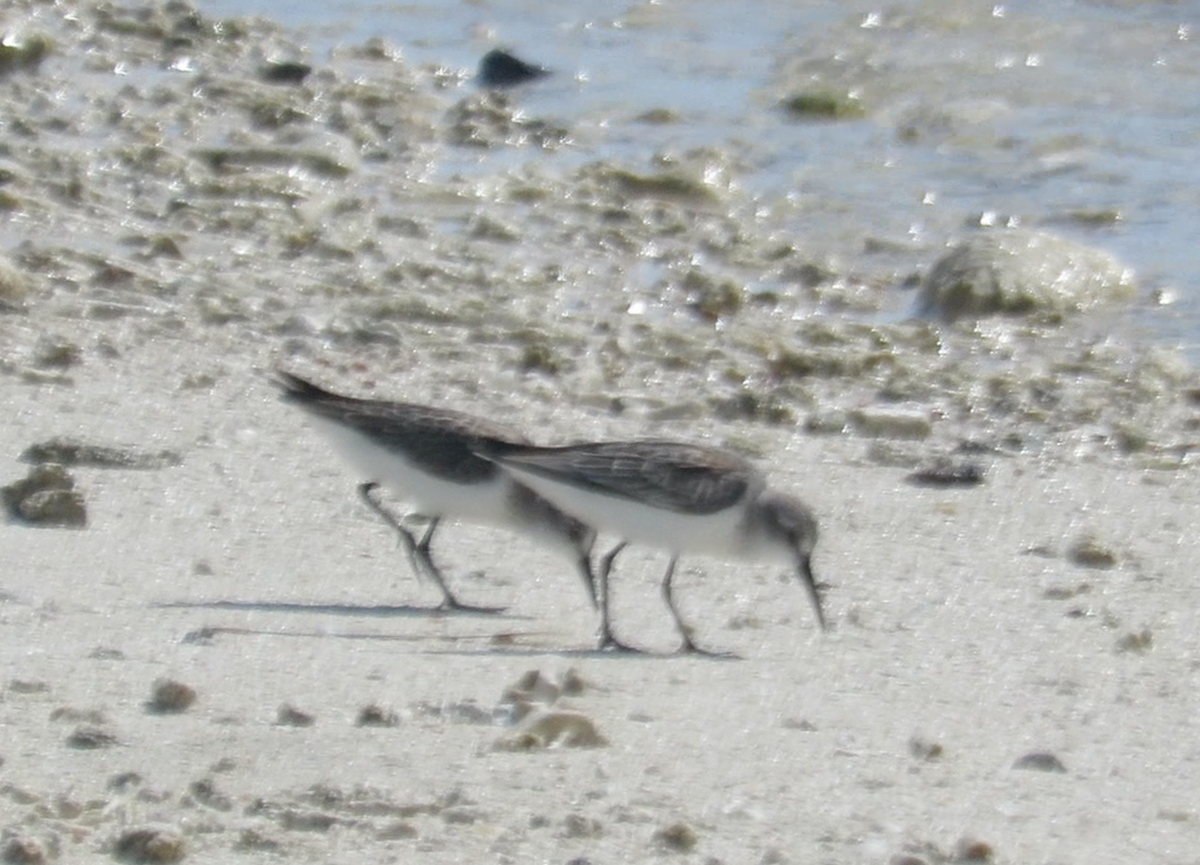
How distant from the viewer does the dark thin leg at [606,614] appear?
17.9 ft

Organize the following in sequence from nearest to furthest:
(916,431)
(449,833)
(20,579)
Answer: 1. (449,833)
2. (20,579)
3. (916,431)

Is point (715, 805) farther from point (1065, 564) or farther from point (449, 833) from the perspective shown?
point (1065, 564)

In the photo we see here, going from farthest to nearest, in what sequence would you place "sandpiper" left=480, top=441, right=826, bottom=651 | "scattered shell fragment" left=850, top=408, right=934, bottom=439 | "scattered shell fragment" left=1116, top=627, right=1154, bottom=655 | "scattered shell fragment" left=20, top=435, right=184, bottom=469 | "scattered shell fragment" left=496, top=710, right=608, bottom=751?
"scattered shell fragment" left=850, top=408, right=934, bottom=439 < "scattered shell fragment" left=20, top=435, right=184, bottom=469 < "sandpiper" left=480, top=441, right=826, bottom=651 < "scattered shell fragment" left=1116, top=627, right=1154, bottom=655 < "scattered shell fragment" left=496, top=710, right=608, bottom=751

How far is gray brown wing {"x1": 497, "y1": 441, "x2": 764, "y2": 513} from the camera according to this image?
5688mm

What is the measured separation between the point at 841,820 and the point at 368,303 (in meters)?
4.81

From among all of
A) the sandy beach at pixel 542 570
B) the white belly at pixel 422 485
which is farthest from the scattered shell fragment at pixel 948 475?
the white belly at pixel 422 485

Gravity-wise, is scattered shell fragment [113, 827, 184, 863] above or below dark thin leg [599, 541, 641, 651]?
below

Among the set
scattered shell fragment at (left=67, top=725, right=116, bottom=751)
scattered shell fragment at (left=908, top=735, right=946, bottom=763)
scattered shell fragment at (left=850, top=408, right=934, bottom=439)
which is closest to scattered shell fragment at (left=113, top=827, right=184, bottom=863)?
scattered shell fragment at (left=67, top=725, right=116, bottom=751)

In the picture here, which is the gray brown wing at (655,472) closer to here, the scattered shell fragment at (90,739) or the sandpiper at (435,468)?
the sandpiper at (435,468)

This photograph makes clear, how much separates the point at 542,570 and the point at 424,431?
0.51 meters

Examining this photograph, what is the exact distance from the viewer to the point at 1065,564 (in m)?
6.12

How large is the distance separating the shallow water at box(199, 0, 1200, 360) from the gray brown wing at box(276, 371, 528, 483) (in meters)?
3.62

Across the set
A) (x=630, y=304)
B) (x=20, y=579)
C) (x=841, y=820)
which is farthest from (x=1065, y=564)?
(x=630, y=304)

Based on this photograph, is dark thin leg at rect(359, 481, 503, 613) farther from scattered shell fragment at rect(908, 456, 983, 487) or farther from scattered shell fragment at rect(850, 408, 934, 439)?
scattered shell fragment at rect(850, 408, 934, 439)
